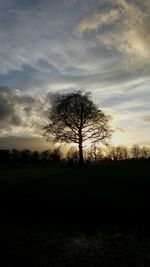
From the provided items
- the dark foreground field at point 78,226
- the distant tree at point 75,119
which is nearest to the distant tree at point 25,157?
the distant tree at point 75,119

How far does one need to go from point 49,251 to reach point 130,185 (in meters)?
12.5

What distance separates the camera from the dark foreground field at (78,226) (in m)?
11.9

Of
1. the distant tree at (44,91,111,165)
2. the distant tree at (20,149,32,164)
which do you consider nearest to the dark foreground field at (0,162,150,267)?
the distant tree at (44,91,111,165)

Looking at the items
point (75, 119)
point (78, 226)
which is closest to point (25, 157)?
point (75, 119)

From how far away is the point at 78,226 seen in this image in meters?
16.2

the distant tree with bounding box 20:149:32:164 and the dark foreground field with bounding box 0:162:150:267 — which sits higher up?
the distant tree with bounding box 20:149:32:164

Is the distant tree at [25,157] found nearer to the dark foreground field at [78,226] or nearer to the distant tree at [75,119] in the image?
the distant tree at [75,119]

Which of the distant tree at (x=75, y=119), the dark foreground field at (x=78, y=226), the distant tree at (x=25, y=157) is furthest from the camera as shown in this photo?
the distant tree at (x=25, y=157)

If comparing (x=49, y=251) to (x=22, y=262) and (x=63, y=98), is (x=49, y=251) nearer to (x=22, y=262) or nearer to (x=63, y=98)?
(x=22, y=262)

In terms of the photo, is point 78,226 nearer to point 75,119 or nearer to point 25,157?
point 75,119

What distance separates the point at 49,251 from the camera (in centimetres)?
1273

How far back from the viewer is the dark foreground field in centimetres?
1191

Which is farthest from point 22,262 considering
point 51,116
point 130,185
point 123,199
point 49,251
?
point 51,116

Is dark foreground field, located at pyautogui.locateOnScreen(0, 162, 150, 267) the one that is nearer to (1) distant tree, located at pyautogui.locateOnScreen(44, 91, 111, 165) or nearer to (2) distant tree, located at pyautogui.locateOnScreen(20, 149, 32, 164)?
(1) distant tree, located at pyautogui.locateOnScreen(44, 91, 111, 165)
